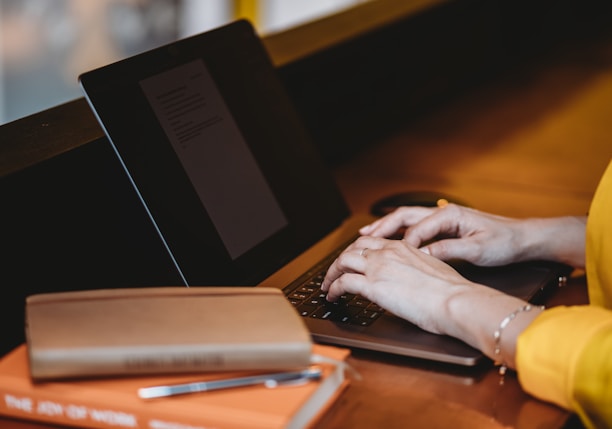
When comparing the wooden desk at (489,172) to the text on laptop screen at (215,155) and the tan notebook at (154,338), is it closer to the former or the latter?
the tan notebook at (154,338)

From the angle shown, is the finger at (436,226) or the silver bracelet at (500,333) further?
the finger at (436,226)

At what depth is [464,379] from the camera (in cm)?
96

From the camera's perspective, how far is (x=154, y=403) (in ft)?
2.62

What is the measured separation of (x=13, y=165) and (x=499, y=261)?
0.58 metres

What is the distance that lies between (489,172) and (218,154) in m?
0.66

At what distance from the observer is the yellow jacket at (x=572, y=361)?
0.89m

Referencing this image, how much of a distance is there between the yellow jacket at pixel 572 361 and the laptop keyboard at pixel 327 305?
19 centimetres

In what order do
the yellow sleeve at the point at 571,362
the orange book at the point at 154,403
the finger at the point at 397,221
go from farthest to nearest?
1. the finger at the point at 397,221
2. the yellow sleeve at the point at 571,362
3. the orange book at the point at 154,403

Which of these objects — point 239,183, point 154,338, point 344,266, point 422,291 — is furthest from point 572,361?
point 239,183

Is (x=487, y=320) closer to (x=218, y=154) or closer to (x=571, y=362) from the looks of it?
(x=571, y=362)

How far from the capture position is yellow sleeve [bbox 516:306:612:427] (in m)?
0.89

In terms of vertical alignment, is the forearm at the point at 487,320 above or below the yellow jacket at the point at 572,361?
above

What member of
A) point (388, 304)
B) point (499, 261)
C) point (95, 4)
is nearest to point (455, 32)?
point (499, 261)

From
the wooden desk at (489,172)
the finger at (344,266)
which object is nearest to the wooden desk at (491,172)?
the wooden desk at (489,172)
